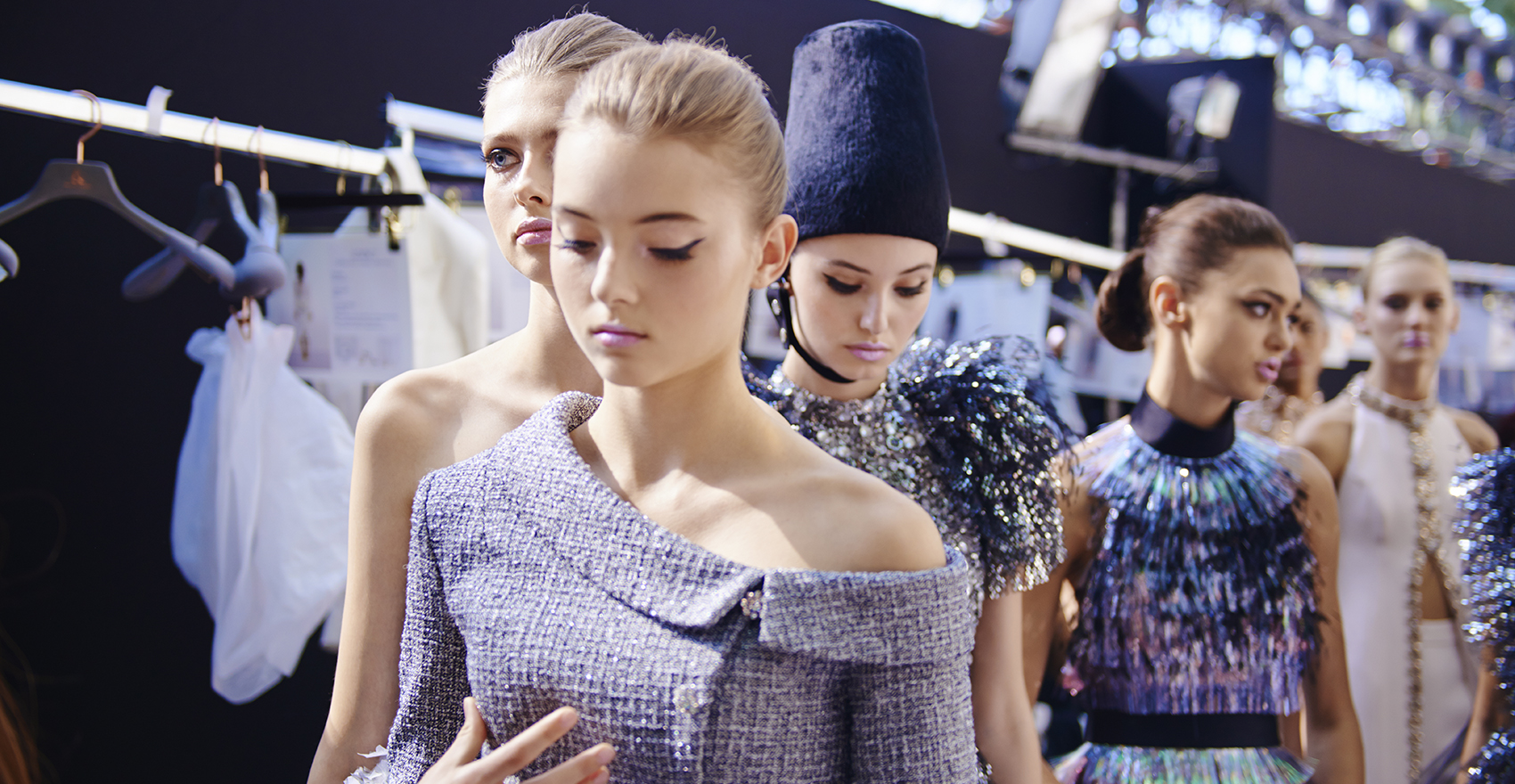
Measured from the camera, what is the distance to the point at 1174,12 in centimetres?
488

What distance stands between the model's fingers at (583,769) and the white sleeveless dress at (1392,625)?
224 centimetres

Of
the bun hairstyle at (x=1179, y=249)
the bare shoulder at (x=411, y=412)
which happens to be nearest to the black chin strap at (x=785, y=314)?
the bare shoulder at (x=411, y=412)

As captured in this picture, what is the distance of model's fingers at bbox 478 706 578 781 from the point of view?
0.71 meters

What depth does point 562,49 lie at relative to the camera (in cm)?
99

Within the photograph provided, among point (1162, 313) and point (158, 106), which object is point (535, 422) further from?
point (1162, 313)

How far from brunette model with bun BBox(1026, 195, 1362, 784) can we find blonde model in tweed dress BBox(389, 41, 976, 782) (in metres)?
0.95

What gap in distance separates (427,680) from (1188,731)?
136 cm

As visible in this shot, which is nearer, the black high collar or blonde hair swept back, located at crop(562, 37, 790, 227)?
blonde hair swept back, located at crop(562, 37, 790, 227)

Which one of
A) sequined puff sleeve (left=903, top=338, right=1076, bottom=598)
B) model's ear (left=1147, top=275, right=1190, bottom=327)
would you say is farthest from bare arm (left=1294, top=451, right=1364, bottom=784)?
sequined puff sleeve (left=903, top=338, right=1076, bottom=598)

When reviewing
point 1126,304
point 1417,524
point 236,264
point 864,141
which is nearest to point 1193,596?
point 1126,304

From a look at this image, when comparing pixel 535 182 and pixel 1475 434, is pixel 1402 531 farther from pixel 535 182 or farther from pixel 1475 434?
pixel 535 182

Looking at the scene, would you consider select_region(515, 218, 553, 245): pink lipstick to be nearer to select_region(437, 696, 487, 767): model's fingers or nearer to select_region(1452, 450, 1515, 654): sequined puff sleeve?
select_region(437, 696, 487, 767): model's fingers

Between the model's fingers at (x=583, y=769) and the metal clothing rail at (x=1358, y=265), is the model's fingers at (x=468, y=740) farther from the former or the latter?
the metal clothing rail at (x=1358, y=265)

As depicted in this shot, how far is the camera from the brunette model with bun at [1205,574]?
1.68 m
